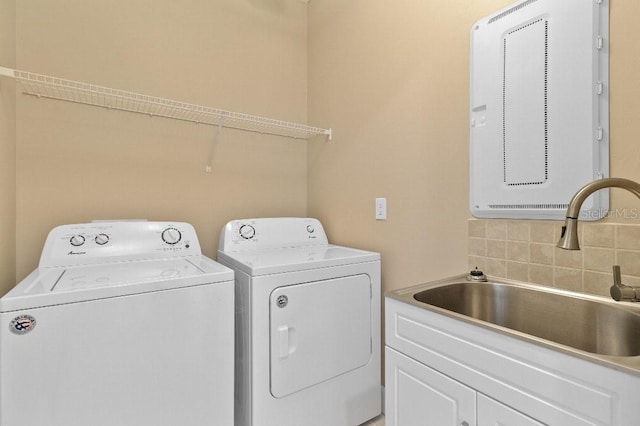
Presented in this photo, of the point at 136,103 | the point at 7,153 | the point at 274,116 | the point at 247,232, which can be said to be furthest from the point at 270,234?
the point at 7,153

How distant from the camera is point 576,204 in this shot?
86 centimetres

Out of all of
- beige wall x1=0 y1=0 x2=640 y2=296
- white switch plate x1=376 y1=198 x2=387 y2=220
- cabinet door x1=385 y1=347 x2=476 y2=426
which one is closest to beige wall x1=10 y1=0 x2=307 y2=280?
beige wall x1=0 y1=0 x2=640 y2=296

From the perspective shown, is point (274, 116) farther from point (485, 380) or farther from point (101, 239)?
point (485, 380)

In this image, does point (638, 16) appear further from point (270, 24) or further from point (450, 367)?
point (270, 24)

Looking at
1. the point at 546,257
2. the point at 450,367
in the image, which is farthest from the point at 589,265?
the point at 450,367

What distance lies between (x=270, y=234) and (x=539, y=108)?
4.92 ft

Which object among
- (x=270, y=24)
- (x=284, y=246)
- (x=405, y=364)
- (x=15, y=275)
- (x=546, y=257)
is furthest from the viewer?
(x=270, y=24)

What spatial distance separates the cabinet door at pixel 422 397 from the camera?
3.02 ft

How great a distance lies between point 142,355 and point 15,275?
1.00m

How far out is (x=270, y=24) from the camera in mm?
2395

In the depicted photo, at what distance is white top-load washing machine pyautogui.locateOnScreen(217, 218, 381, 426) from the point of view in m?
1.43

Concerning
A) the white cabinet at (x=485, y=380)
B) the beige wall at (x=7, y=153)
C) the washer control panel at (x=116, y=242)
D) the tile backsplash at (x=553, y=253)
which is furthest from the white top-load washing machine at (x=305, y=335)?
the beige wall at (x=7, y=153)

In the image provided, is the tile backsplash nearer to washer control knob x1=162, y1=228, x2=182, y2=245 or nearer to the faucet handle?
the faucet handle

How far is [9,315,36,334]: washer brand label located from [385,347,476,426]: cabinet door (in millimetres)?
1185
